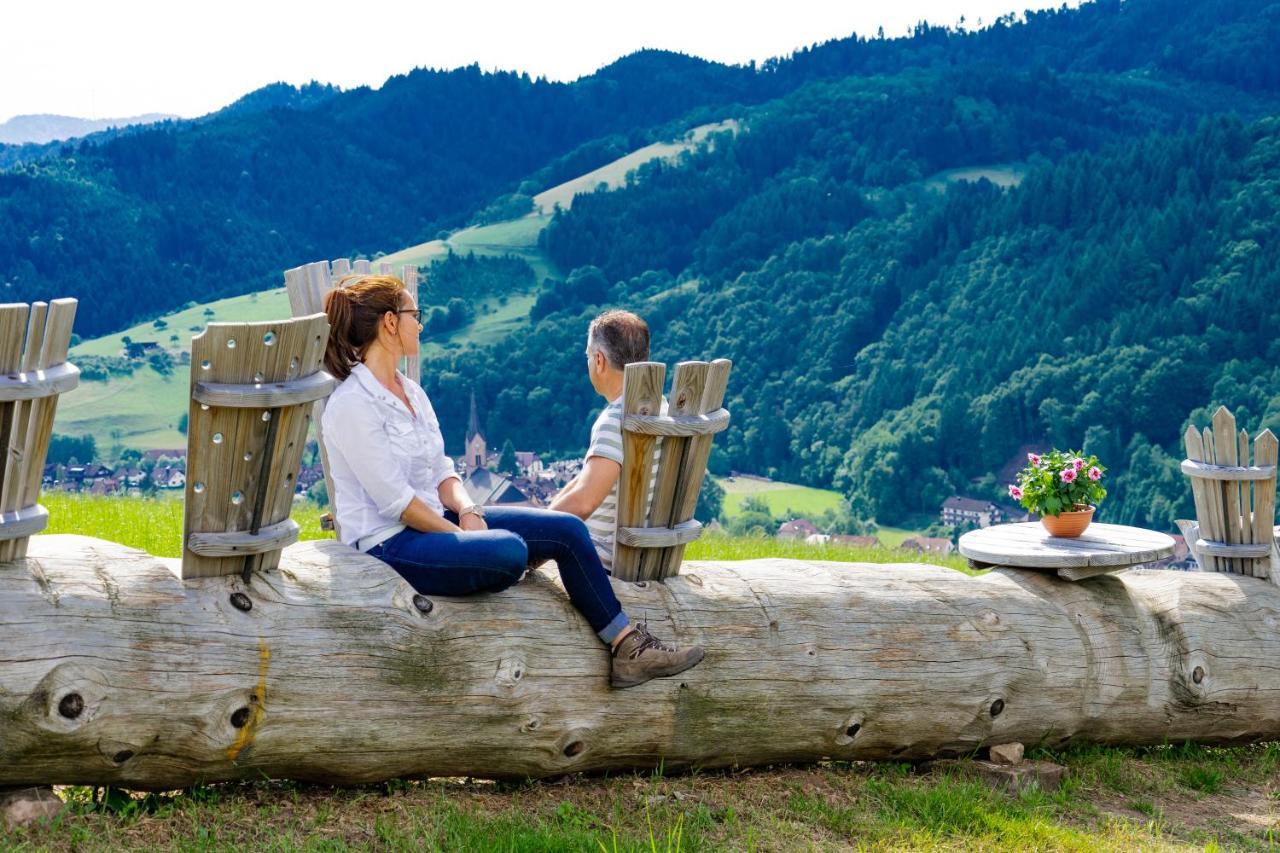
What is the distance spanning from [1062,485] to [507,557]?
3181 mm

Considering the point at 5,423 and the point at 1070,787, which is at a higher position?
the point at 5,423

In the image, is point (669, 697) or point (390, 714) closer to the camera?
point (390, 714)

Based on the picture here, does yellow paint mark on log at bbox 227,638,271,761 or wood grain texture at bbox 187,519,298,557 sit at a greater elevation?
wood grain texture at bbox 187,519,298,557

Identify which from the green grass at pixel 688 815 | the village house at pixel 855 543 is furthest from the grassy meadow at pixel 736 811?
the village house at pixel 855 543

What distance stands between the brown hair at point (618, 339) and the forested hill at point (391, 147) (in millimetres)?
93638

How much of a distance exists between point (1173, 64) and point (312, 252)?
99.9 meters

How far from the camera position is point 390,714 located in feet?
14.9

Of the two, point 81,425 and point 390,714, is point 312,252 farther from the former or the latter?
point 390,714

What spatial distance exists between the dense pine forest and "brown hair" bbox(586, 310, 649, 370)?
59035 mm

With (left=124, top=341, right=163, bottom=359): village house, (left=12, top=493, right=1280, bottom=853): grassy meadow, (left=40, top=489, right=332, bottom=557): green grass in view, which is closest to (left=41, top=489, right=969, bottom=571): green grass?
(left=40, top=489, right=332, bottom=557): green grass

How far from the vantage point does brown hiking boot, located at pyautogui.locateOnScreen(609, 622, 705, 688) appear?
4.84 m

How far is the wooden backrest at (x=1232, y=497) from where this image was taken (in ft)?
21.7

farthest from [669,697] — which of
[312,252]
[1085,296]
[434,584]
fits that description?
[312,252]

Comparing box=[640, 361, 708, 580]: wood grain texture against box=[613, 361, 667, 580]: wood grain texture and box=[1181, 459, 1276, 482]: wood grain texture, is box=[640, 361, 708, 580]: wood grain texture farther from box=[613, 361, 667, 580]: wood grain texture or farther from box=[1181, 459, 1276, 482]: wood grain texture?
box=[1181, 459, 1276, 482]: wood grain texture
